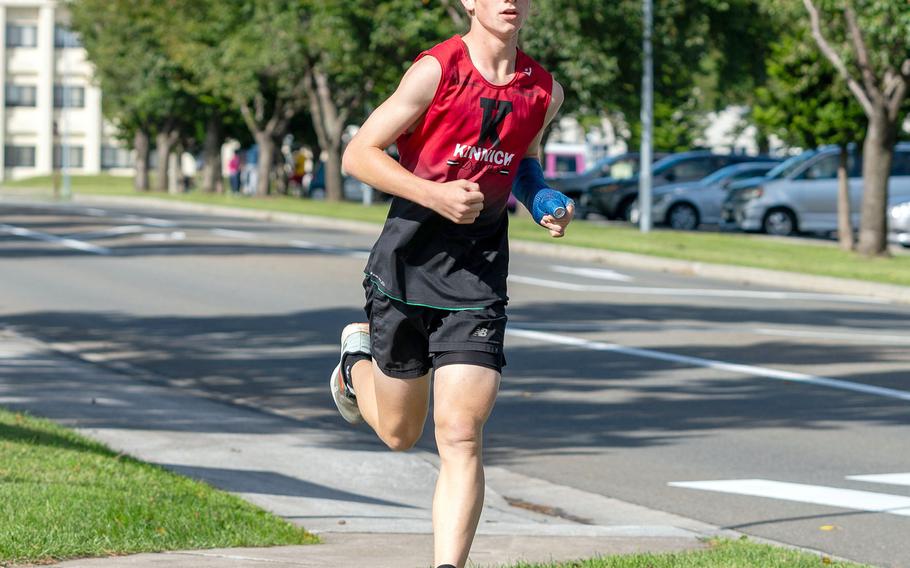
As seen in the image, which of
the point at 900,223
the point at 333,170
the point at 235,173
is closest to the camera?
the point at 900,223

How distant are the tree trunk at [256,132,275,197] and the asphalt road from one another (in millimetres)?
31093

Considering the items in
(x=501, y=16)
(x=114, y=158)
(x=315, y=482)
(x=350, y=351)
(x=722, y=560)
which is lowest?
(x=315, y=482)

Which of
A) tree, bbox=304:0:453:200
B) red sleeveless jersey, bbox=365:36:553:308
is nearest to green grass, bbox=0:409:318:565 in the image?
red sleeveless jersey, bbox=365:36:553:308

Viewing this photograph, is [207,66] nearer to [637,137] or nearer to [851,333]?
[637,137]

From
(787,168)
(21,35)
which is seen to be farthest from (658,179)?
(21,35)

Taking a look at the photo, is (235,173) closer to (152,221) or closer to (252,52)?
(252,52)

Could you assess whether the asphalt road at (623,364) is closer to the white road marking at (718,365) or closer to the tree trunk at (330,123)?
the white road marking at (718,365)

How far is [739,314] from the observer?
17.5 meters

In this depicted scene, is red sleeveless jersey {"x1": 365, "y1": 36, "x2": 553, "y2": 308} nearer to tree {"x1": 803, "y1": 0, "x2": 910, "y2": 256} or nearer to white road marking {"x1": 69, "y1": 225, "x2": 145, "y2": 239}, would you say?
tree {"x1": 803, "y1": 0, "x2": 910, "y2": 256}

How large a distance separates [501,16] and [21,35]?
116 metres

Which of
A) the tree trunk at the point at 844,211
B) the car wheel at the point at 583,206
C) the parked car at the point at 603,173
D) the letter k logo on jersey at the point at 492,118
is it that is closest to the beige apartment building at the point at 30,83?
the parked car at the point at 603,173

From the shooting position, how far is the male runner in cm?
489

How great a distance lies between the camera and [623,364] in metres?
13.4

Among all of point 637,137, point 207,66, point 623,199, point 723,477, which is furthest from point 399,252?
point 637,137
